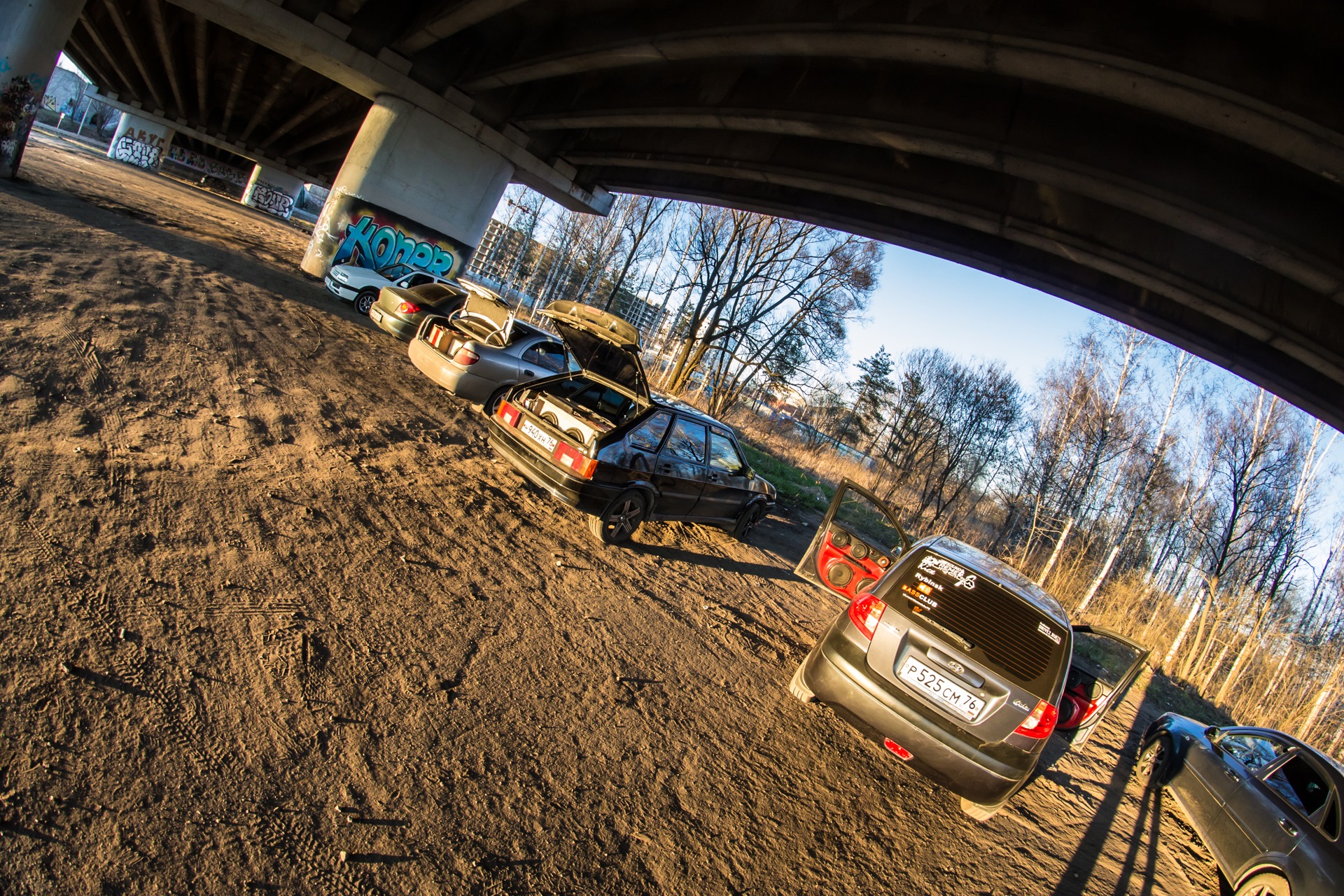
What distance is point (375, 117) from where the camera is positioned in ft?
43.3

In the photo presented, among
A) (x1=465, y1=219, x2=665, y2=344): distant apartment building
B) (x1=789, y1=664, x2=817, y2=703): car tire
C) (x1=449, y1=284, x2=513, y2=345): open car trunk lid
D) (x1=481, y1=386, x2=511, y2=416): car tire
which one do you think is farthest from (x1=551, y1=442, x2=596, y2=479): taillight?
(x1=465, y1=219, x2=665, y2=344): distant apartment building

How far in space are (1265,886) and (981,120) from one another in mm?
7442

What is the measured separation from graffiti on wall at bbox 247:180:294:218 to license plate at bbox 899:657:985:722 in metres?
48.4

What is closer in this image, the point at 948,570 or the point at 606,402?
the point at 948,570

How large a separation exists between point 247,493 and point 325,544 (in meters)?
0.78

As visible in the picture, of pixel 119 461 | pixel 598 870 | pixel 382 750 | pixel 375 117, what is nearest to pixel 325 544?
pixel 119 461

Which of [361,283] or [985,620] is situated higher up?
[985,620]

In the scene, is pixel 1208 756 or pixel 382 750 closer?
pixel 382 750

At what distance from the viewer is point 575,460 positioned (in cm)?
577

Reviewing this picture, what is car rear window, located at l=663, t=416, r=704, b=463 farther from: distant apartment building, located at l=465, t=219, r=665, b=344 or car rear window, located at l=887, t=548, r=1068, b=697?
distant apartment building, located at l=465, t=219, r=665, b=344

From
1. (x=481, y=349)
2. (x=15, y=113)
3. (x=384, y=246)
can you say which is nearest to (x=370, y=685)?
(x=481, y=349)

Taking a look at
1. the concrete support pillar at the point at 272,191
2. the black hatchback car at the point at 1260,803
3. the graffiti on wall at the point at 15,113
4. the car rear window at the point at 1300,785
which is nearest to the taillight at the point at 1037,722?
the black hatchback car at the point at 1260,803

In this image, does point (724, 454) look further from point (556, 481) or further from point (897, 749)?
point (897, 749)

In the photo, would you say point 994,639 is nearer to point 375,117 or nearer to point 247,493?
point 247,493
